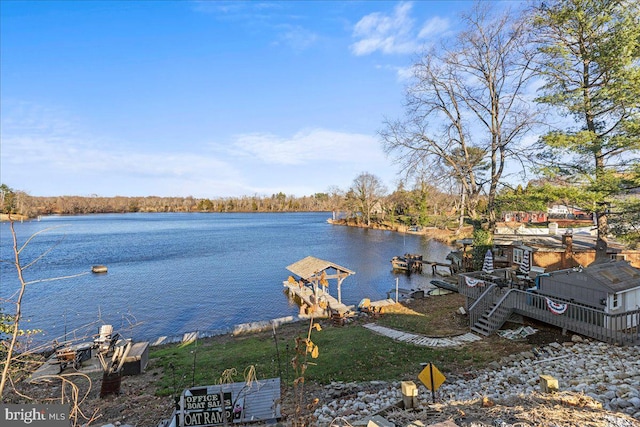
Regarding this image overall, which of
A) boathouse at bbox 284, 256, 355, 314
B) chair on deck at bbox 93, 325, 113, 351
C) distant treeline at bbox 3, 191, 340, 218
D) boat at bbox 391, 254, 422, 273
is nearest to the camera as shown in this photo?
chair on deck at bbox 93, 325, 113, 351

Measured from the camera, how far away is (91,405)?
9180 millimetres

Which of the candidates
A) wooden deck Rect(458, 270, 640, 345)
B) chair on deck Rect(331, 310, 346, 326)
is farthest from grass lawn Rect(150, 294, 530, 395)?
wooden deck Rect(458, 270, 640, 345)

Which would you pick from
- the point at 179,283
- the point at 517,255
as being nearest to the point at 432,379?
the point at 517,255

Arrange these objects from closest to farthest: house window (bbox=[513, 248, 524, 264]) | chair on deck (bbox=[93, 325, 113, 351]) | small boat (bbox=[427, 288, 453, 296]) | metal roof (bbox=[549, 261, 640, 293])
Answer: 1. metal roof (bbox=[549, 261, 640, 293])
2. chair on deck (bbox=[93, 325, 113, 351])
3. house window (bbox=[513, 248, 524, 264])
4. small boat (bbox=[427, 288, 453, 296])

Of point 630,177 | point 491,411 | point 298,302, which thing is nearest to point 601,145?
point 630,177

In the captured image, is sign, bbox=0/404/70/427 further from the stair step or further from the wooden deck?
the wooden deck

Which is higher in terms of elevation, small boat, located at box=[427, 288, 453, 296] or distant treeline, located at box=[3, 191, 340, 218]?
distant treeline, located at box=[3, 191, 340, 218]

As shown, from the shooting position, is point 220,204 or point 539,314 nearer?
point 539,314

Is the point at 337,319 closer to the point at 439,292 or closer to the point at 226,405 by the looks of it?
the point at 439,292

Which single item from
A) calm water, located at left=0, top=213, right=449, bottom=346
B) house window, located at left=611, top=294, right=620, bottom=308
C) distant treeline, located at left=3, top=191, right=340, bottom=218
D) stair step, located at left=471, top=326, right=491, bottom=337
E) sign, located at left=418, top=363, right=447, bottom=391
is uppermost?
distant treeline, located at left=3, top=191, right=340, bottom=218

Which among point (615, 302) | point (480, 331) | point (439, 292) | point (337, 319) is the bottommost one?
point (337, 319)

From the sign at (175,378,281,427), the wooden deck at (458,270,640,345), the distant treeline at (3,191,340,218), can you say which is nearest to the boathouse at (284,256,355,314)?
the wooden deck at (458,270,640,345)

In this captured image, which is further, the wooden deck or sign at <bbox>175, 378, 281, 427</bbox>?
the wooden deck

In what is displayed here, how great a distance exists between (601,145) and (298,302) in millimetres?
18413
